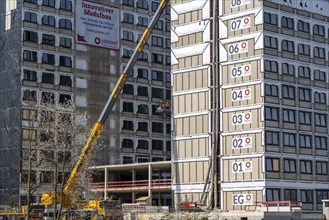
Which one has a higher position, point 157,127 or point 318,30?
point 318,30

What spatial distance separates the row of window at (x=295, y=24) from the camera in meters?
103

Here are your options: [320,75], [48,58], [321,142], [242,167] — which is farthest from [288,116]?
[48,58]

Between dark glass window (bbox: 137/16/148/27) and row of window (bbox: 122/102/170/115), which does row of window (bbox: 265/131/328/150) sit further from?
dark glass window (bbox: 137/16/148/27)

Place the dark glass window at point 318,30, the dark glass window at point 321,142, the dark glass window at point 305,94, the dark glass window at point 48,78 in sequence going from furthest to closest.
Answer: the dark glass window at point 48,78 < the dark glass window at point 318,30 < the dark glass window at point 321,142 < the dark glass window at point 305,94

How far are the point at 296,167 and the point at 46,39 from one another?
5069 cm

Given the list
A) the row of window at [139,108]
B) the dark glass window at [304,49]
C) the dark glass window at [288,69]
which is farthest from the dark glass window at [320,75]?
the row of window at [139,108]

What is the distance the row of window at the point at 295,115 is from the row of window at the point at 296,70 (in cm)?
492

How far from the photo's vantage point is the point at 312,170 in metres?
106

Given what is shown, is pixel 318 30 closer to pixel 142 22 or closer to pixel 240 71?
pixel 240 71

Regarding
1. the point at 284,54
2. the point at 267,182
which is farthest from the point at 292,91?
the point at 267,182

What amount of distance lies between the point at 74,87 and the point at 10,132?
1450cm

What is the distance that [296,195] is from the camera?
103000mm

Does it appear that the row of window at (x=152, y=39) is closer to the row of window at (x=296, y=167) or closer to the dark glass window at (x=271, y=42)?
the dark glass window at (x=271, y=42)

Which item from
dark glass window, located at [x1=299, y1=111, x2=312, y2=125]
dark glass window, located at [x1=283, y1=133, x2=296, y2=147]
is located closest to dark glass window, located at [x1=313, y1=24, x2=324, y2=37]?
dark glass window, located at [x1=299, y1=111, x2=312, y2=125]
